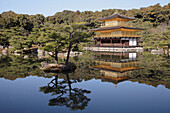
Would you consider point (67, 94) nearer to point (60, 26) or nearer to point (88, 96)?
point (88, 96)

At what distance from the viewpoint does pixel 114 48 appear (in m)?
37.2

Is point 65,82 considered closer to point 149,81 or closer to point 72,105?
point 72,105

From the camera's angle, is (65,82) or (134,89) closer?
(134,89)

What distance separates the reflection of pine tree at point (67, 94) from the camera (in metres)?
7.52

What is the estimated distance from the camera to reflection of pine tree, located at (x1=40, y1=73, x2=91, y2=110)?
7518 millimetres

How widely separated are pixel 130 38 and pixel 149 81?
3024 centimetres

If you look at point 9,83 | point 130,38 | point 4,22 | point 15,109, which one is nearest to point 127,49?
point 130,38

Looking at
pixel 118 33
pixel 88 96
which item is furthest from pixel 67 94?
pixel 118 33

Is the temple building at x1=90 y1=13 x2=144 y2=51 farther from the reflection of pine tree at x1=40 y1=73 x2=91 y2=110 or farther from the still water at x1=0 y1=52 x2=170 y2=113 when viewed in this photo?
the reflection of pine tree at x1=40 y1=73 x2=91 y2=110

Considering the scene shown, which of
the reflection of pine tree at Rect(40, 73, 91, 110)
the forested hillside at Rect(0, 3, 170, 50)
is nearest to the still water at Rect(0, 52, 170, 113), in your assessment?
the reflection of pine tree at Rect(40, 73, 91, 110)

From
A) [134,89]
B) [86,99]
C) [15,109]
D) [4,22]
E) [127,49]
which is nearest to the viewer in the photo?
[15,109]

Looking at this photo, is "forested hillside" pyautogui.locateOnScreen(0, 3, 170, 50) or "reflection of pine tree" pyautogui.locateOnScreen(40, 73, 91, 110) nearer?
"reflection of pine tree" pyautogui.locateOnScreen(40, 73, 91, 110)

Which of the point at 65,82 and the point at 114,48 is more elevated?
the point at 114,48

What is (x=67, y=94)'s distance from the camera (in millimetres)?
8797
